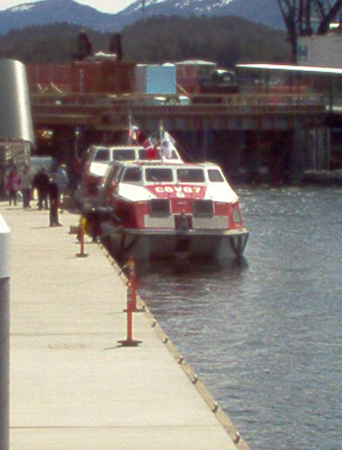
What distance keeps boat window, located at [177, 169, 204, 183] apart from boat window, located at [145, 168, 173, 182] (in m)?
0.28

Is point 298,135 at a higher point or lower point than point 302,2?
lower

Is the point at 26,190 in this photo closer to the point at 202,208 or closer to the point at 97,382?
the point at 202,208

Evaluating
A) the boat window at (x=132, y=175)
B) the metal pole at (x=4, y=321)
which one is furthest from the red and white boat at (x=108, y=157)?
the metal pole at (x=4, y=321)

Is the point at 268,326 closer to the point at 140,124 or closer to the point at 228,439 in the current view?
the point at 228,439

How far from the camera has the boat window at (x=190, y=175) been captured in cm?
3678

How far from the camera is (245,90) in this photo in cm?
11450

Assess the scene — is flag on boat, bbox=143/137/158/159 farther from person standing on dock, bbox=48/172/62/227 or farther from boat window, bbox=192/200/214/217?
boat window, bbox=192/200/214/217

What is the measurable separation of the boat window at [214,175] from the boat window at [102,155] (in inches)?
584

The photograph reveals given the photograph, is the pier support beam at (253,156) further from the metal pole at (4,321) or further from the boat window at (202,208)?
the metal pole at (4,321)

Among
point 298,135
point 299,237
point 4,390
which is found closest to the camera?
point 4,390

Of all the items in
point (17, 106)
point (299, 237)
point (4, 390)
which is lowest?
point (299, 237)

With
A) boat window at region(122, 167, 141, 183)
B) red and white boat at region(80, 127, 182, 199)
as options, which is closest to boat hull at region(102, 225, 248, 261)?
boat window at region(122, 167, 141, 183)

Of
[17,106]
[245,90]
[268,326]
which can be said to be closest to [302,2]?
[245,90]

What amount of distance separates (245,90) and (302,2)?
12.5 metres
